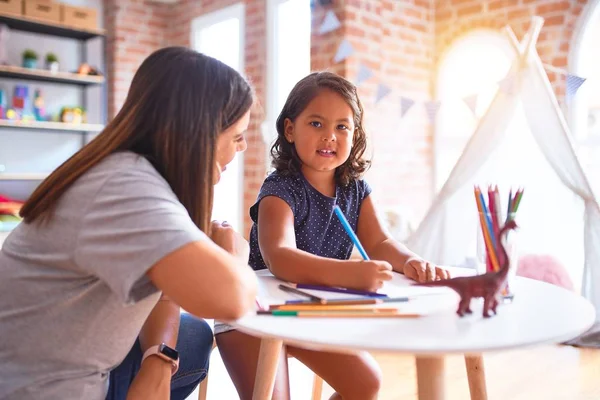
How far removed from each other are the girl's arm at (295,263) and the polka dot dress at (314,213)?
0.19ft

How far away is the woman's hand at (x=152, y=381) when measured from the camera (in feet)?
3.10

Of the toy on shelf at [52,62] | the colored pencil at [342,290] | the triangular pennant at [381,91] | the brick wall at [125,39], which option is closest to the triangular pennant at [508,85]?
the triangular pennant at [381,91]

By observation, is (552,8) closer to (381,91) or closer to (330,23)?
(381,91)

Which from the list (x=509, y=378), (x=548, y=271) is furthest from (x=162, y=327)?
(x=548, y=271)

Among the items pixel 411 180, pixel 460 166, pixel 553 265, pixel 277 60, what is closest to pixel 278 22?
pixel 277 60

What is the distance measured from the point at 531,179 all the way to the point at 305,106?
181 centimetres

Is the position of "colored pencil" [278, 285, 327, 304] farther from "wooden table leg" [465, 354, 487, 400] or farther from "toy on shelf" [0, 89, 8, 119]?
"toy on shelf" [0, 89, 8, 119]

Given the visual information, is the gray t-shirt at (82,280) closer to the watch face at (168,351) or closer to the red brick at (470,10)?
the watch face at (168,351)

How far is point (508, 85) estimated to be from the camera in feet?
9.12

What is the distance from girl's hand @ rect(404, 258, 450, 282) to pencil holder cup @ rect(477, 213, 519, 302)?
0.17 m

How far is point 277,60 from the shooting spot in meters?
4.14

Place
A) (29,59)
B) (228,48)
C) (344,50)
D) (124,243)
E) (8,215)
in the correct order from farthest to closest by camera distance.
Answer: (228,48) < (29,59) < (8,215) < (344,50) < (124,243)

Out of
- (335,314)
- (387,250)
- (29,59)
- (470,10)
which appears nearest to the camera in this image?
(335,314)

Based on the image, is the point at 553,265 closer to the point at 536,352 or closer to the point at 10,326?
the point at 536,352
